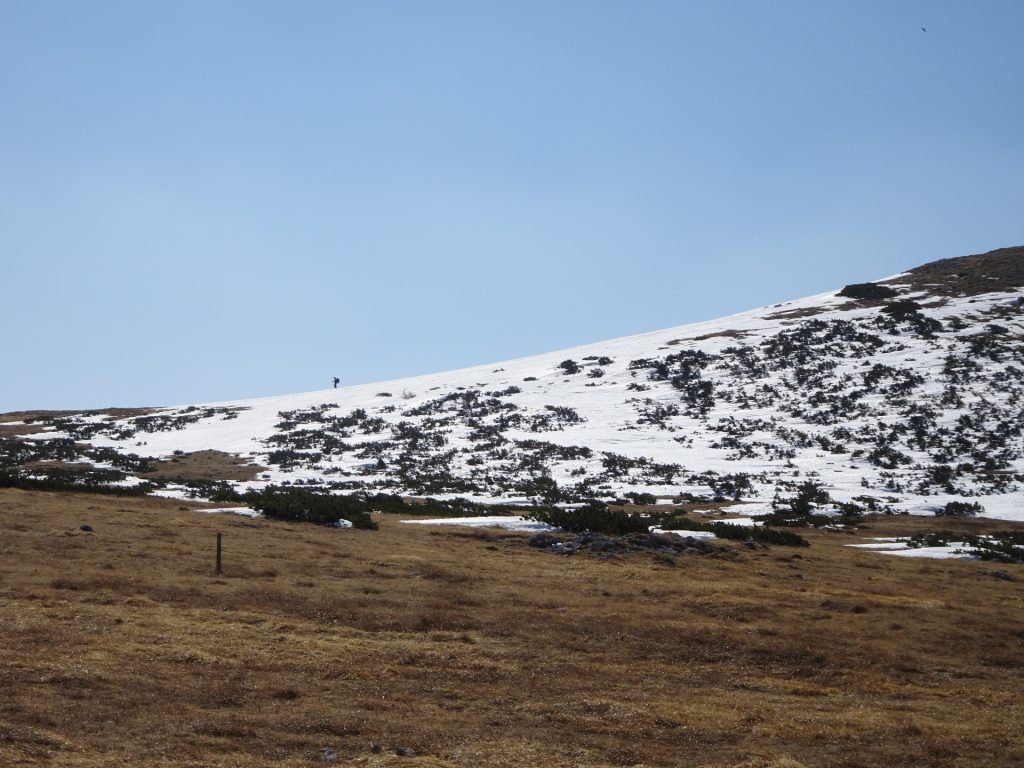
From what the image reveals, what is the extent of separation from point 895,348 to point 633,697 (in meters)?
65.8

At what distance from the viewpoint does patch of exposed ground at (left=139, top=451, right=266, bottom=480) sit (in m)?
48.3

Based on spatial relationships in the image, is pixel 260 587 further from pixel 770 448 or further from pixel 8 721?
pixel 770 448

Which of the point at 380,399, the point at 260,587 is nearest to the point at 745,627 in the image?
the point at 260,587

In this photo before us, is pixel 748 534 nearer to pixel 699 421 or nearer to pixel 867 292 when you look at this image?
pixel 699 421

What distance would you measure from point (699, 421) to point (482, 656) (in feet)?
158

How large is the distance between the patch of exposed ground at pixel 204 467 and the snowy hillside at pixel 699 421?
1.20m

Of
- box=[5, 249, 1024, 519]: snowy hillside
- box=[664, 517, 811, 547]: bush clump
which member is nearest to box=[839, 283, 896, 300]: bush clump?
box=[5, 249, 1024, 519]: snowy hillside

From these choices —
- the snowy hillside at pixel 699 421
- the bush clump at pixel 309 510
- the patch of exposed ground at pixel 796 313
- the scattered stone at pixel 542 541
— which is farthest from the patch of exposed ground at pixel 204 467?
the patch of exposed ground at pixel 796 313

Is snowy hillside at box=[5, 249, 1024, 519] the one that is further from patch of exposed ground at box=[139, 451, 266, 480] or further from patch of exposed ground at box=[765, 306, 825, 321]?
patch of exposed ground at box=[139, 451, 266, 480]

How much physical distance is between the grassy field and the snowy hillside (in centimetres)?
1693

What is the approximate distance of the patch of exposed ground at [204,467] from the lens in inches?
1903

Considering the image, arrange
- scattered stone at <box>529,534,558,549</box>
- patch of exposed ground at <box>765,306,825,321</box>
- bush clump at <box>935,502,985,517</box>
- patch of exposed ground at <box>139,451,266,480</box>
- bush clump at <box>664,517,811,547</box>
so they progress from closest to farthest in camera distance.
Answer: scattered stone at <box>529,534,558,549</box>
bush clump at <box>664,517,811,547</box>
bush clump at <box>935,502,985,517</box>
patch of exposed ground at <box>139,451,266,480</box>
patch of exposed ground at <box>765,306,825,321</box>

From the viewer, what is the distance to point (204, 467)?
172ft

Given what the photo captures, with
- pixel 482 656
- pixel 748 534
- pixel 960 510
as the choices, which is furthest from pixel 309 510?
pixel 960 510
